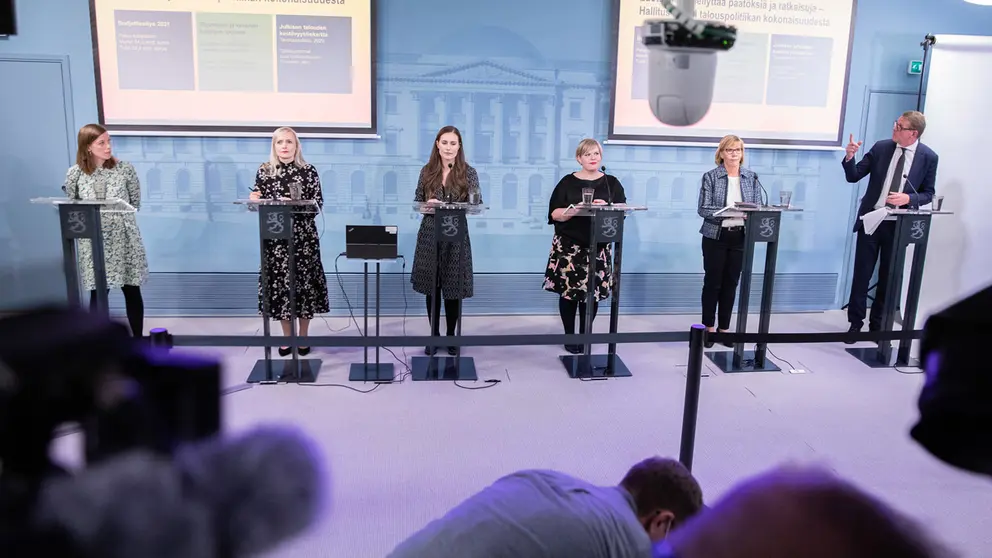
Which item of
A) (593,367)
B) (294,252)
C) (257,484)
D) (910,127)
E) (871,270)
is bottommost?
(593,367)

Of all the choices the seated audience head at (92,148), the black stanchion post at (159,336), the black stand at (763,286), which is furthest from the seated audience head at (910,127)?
the seated audience head at (92,148)

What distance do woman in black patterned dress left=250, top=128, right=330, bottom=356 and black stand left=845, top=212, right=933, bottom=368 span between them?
3745 millimetres

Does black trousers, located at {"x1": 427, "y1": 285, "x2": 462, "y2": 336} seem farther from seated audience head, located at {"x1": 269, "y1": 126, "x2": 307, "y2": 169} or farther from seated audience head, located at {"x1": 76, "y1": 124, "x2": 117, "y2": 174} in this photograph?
seated audience head, located at {"x1": 76, "y1": 124, "x2": 117, "y2": 174}

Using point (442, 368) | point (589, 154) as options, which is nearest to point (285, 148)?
point (442, 368)

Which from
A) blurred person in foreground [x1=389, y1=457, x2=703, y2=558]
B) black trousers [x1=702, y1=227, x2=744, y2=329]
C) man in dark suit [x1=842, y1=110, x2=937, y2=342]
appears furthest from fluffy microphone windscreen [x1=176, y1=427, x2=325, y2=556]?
man in dark suit [x1=842, y1=110, x2=937, y2=342]

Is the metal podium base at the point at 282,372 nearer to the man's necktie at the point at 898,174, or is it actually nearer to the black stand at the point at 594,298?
the black stand at the point at 594,298

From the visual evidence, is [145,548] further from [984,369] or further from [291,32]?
[291,32]

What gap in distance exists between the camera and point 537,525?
1.50 meters

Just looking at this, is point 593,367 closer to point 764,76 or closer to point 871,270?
point 871,270

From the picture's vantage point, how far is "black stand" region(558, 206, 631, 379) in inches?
173

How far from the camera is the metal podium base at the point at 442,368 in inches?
180

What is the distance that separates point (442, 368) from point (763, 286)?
2146 millimetres

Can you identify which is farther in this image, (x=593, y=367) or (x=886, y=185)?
(x=886, y=185)

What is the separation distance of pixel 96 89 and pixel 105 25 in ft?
1.50
